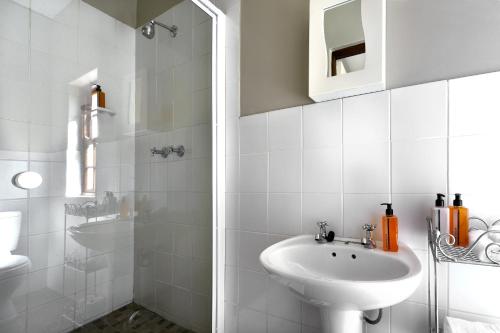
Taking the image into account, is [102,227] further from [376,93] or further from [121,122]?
[376,93]

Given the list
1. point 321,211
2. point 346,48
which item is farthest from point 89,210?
point 346,48

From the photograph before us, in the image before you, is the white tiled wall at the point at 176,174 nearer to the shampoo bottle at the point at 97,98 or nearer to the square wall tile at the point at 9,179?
the shampoo bottle at the point at 97,98

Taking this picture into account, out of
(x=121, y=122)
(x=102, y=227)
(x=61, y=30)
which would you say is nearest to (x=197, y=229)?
(x=102, y=227)

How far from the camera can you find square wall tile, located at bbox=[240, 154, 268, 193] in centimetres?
144

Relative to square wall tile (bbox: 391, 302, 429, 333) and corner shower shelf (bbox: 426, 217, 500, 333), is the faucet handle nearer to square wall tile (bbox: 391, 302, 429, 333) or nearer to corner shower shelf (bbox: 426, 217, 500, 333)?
corner shower shelf (bbox: 426, 217, 500, 333)

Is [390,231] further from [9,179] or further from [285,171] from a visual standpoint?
[9,179]

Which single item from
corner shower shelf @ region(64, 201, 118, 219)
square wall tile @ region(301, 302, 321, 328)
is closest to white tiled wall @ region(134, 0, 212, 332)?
corner shower shelf @ region(64, 201, 118, 219)

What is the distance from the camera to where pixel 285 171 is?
4.48 feet

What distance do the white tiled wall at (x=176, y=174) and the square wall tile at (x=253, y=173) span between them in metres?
0.20

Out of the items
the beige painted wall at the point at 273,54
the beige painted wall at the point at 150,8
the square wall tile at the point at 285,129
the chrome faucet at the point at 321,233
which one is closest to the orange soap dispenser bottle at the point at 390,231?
the chrome faucet at the point at 321,233

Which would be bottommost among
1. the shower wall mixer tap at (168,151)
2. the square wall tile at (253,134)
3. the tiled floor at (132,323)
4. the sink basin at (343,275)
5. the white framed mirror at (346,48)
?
the tiled floor at (132,323)

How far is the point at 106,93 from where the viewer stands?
125 cm

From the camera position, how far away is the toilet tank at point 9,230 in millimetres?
936

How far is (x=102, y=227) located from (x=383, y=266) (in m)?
1.18
